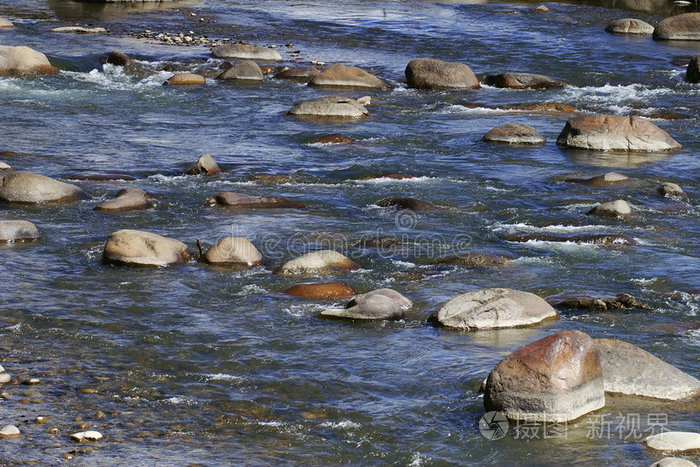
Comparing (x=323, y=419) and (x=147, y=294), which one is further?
(x=147, y=294)

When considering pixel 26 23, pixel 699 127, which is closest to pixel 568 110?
pixel 699 127

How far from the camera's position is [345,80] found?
1984 centimetres

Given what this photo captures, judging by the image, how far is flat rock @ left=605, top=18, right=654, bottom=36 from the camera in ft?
86.0

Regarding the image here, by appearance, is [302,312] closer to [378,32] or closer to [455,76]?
[455,76]

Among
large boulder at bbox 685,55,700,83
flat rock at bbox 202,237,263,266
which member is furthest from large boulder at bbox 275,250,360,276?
large boulder at bbox 685,55,700,83

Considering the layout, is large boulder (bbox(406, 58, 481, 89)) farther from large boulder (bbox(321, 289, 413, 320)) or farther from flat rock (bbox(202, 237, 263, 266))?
large boulder (bbox(321, 289, 413, 320))

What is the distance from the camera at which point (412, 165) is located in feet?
46.2

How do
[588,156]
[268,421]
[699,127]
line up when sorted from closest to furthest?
1. [268,421]
2. [588,156]
3. [699,127]

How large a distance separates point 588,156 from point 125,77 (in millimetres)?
9415

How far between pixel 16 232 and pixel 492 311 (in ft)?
16.3

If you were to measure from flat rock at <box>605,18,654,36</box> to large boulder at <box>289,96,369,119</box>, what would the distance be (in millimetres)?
11547

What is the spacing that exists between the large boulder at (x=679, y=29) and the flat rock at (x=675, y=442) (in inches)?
820

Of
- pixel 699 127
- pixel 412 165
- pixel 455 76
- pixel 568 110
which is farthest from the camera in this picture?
pixel 455 76

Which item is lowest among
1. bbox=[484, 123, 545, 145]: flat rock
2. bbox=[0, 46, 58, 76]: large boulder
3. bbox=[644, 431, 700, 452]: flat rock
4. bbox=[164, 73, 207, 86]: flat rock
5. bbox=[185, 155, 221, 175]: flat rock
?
bbox=[644, 431, 700, 452]: flat rock
